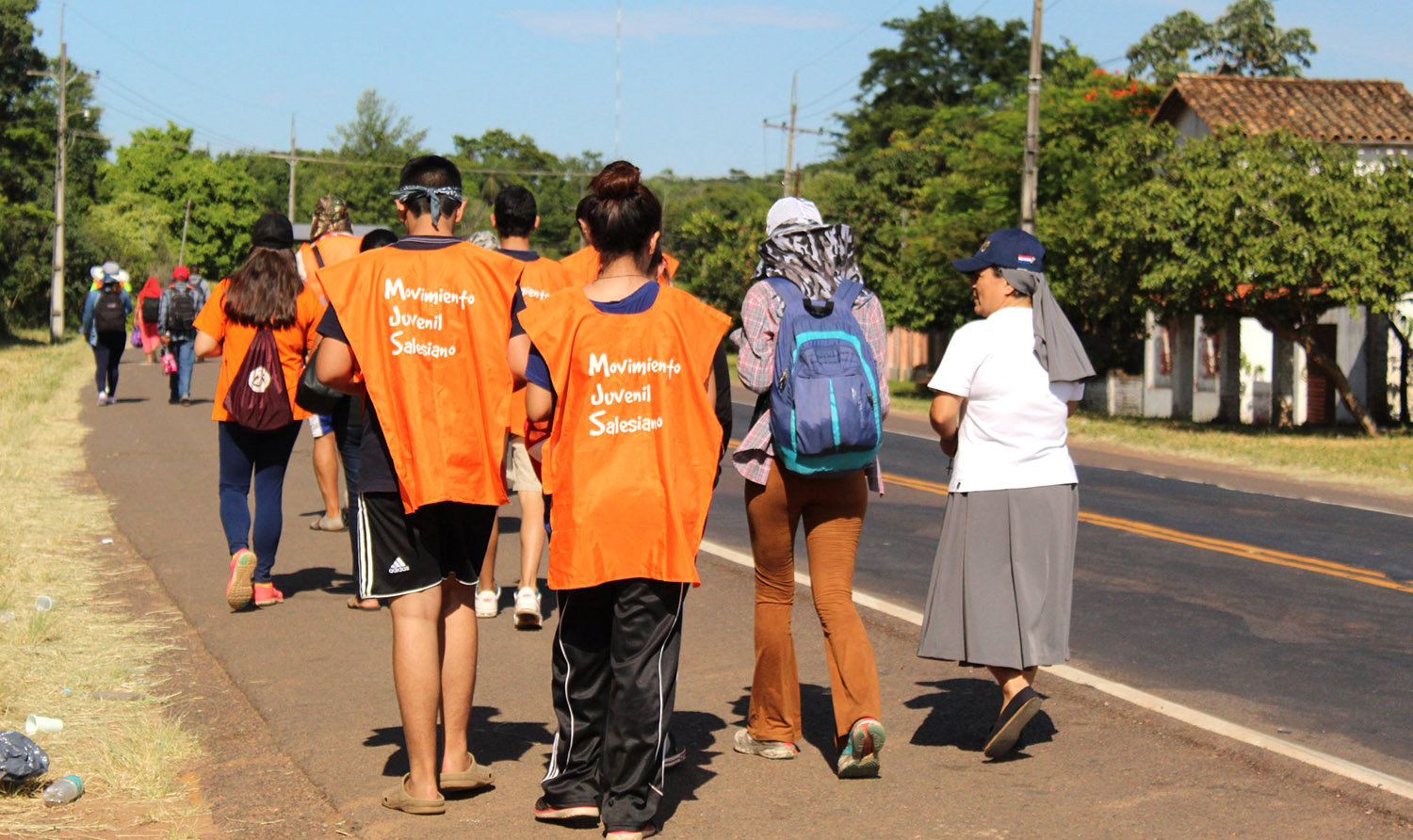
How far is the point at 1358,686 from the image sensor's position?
22.6 feet

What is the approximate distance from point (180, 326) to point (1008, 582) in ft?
60.2

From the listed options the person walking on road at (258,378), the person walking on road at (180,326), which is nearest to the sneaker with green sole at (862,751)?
the person walking on road at (258,378)

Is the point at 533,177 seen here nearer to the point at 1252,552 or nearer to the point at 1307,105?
the point at 1307,105

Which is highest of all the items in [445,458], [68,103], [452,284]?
[68,103]

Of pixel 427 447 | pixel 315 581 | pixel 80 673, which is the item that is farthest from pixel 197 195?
pixel 427 447

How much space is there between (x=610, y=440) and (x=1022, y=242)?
195 cm

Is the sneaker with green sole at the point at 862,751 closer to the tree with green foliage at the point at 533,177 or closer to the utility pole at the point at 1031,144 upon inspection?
the utility pole at the point at 1031,144

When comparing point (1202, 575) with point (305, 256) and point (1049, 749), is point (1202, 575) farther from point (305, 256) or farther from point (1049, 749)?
point (305, 256)

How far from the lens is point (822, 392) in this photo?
499 centimetres

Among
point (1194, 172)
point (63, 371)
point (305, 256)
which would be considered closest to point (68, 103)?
point (63, 371)

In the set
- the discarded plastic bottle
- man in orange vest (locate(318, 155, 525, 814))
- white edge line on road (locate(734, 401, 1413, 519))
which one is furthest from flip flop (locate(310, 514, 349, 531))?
white edge line on road (locate(734, 401, 1413, 519))

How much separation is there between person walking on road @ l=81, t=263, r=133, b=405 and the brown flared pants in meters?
18.5

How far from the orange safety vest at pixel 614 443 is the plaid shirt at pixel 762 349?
64 cm

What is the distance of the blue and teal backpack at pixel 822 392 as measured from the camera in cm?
499
